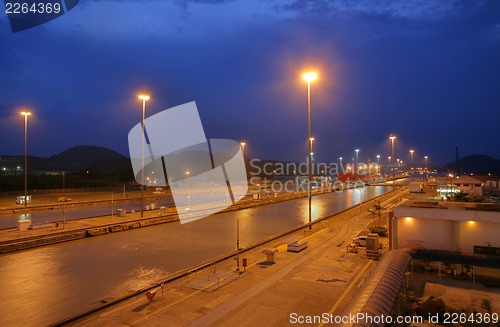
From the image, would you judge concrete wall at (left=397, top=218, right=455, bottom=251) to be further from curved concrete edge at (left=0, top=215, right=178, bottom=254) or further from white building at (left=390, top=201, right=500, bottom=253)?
curved concrete edge at (left=0, top=215, right=178, bottom=254)

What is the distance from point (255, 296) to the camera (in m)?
10.4

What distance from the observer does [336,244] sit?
18.2 metres

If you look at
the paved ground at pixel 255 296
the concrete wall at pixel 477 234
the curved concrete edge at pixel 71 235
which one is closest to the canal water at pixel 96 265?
the curved concrete edge at pixel 71 235

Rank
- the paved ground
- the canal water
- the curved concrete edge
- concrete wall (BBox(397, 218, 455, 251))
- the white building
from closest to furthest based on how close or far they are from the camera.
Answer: the paved ground → the canal water → the white building → concrete wall (BBox(397, 218, 455, 251)) → the curved concrete edge

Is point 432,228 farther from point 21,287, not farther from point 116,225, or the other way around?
point 116,225

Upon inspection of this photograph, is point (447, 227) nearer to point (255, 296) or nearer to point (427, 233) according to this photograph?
point (427, 233)

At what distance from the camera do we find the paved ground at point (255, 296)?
8.83m

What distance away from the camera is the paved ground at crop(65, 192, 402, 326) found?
29.0 feet

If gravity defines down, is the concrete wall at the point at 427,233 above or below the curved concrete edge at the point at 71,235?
above

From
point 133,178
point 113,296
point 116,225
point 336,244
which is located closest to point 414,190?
point 336,244

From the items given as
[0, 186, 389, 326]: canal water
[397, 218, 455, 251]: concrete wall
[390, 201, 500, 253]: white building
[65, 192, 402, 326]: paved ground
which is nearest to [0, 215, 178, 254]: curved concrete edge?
[0, 186, 389, 326]: canal water

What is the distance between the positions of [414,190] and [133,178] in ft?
256

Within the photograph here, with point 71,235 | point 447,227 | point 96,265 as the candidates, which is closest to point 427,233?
point 447,227

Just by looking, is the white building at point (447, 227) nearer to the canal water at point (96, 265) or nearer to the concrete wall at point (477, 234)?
the concrete wall at point (477, 234)
